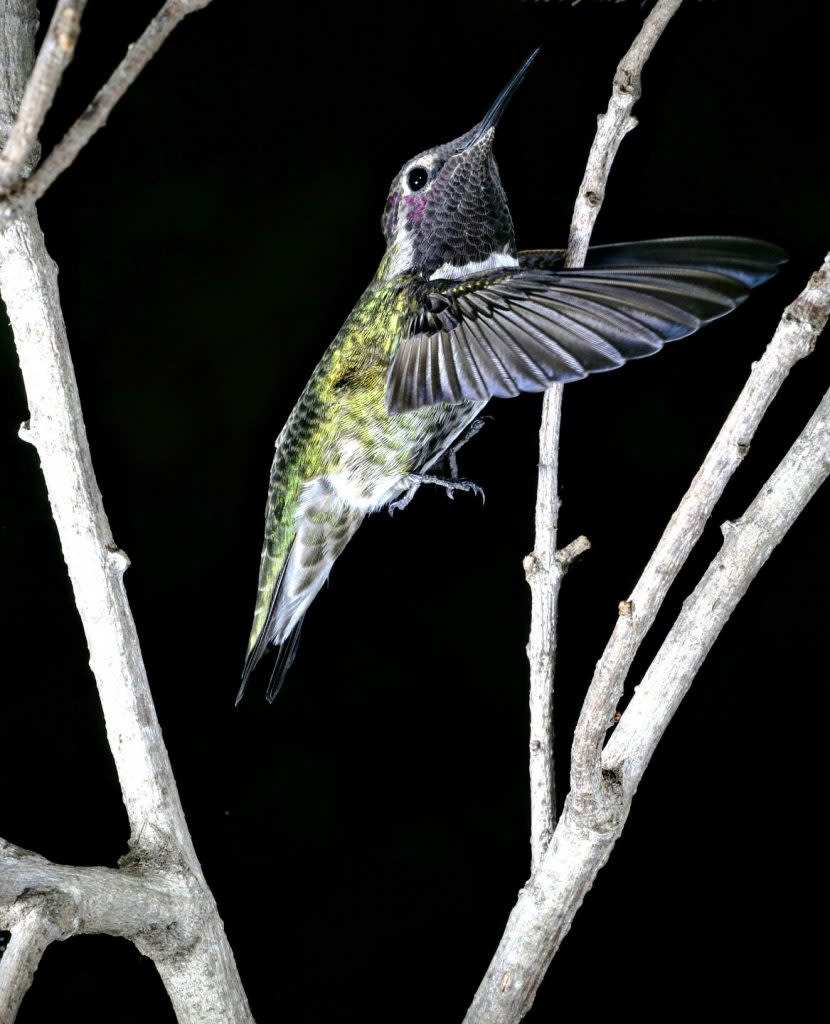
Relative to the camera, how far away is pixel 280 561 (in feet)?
3.90

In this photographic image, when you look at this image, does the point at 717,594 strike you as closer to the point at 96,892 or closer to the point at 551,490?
the point at 551,490

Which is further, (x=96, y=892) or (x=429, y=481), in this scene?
(x=429, y=481)

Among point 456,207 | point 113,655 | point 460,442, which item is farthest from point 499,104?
point 113,655

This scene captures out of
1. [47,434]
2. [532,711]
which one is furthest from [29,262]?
[532,711]

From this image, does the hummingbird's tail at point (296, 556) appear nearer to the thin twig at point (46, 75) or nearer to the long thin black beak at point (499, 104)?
the long thin black beak at point (499, 104)

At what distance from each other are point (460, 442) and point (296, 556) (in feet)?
0.64

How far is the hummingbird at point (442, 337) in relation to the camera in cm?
91

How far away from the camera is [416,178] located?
1086 mm

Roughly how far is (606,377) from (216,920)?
0.71 m

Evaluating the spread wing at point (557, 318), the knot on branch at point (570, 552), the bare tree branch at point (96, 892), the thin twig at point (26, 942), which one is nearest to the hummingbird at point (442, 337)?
the spread wing at point (557, 318)

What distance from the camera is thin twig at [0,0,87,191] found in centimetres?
68

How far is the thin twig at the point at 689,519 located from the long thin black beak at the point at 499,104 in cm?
30

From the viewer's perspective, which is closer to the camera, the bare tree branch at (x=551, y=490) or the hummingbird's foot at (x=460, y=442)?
the bare tree branch at (x=551, y=490)

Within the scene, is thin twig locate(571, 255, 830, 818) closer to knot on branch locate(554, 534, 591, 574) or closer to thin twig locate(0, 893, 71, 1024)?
knot on branch locate(554, 534, 591, 574)
